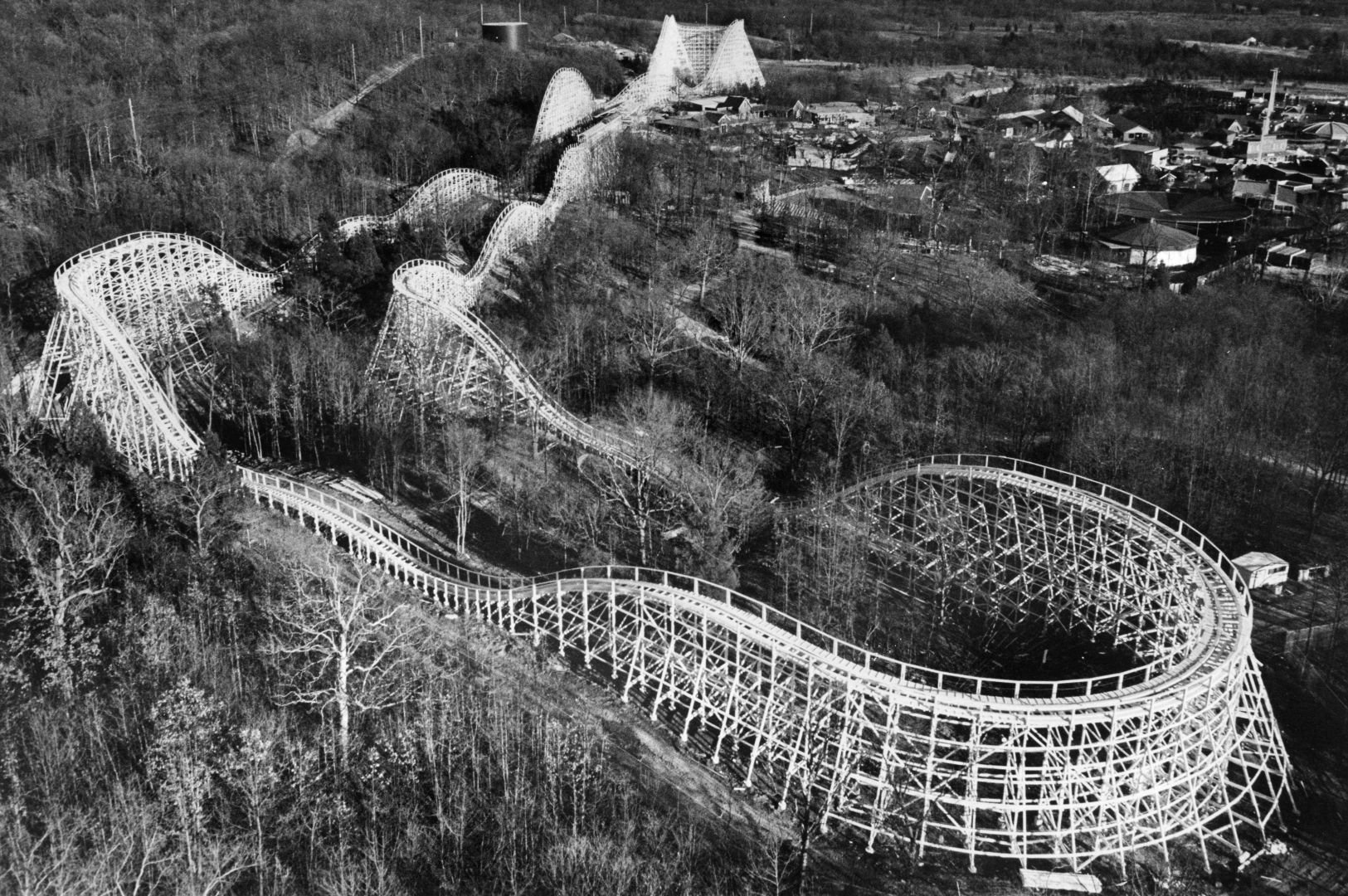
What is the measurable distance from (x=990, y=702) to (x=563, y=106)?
38.8 meters

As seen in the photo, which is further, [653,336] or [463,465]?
[653,336]

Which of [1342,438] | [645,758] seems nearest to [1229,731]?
[645,758]

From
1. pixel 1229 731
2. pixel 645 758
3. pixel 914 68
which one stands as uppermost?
pixel 914 68

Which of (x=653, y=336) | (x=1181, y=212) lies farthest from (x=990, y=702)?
(x=1181, y=212)

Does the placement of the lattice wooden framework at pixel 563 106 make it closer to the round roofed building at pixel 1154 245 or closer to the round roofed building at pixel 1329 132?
the round roofed building at pixel 1154 245

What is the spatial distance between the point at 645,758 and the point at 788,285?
19.2m

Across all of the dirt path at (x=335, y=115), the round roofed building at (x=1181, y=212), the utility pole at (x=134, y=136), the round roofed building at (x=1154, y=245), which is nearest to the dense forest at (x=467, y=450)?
the utility pole at (x=134, y=136)

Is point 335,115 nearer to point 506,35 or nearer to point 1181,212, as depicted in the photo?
point 506,35

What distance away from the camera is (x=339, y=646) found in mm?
17031

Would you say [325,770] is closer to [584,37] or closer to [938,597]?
[938,597]

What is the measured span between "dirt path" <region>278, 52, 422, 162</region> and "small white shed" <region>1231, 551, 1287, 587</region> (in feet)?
114

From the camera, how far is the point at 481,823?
1472 cm

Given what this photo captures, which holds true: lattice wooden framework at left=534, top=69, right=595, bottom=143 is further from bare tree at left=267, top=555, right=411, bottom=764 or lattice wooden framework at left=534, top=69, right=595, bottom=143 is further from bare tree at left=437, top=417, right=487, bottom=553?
bare tree at left=267, top=555, right=411, bottom=764

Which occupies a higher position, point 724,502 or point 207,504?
point 207,504
